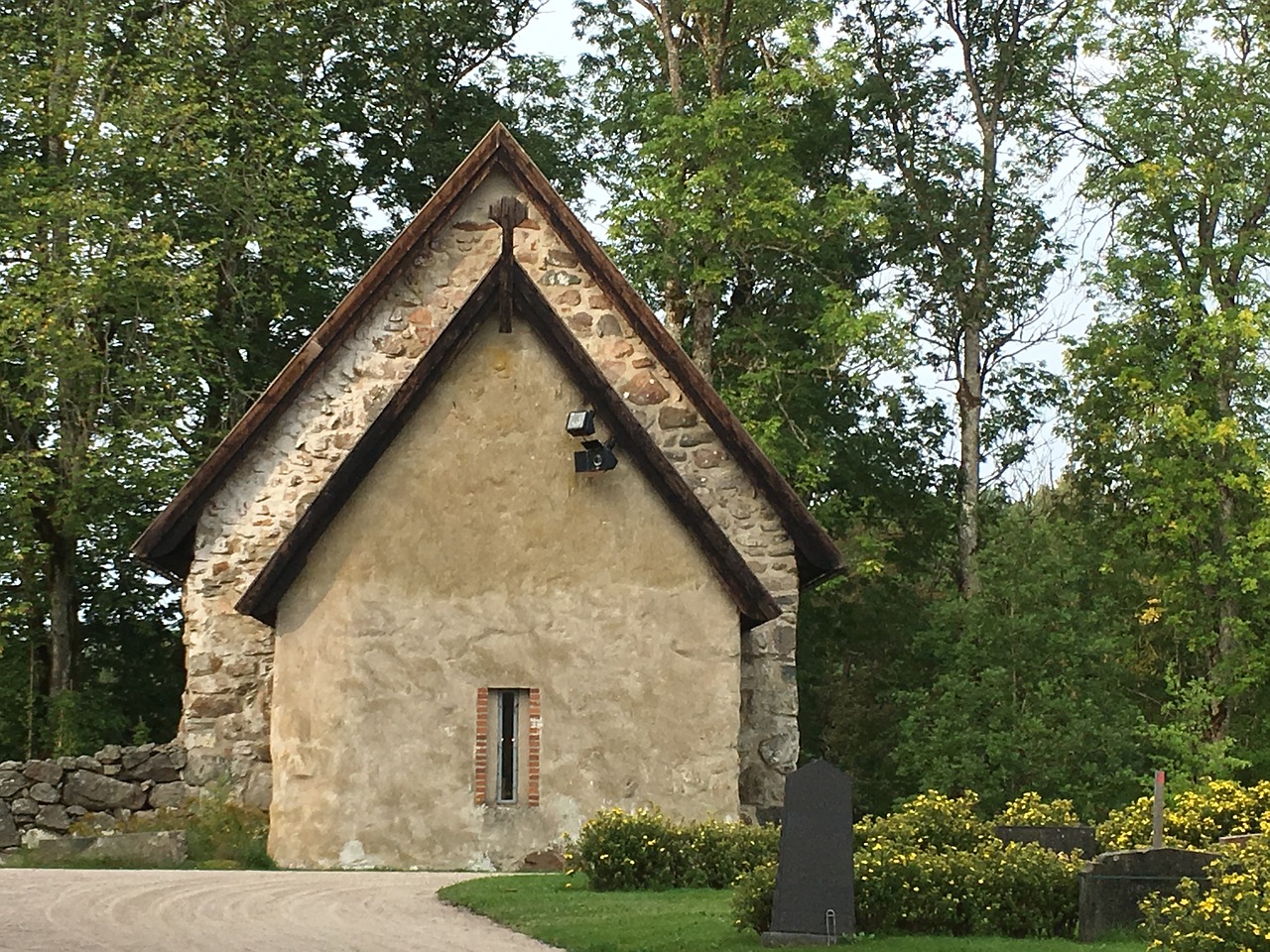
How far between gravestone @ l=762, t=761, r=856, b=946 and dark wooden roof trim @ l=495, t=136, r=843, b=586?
8911 millimetres

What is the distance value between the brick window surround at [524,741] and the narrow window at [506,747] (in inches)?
2.1

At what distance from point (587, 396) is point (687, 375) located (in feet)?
6.11

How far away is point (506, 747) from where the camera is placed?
19.7 metres

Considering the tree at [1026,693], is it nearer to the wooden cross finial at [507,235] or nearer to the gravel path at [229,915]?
the wooden cross finial at [507,235]

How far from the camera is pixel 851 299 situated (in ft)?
107

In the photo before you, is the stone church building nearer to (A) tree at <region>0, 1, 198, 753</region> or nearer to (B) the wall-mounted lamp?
(B) the wall-mounted lamp

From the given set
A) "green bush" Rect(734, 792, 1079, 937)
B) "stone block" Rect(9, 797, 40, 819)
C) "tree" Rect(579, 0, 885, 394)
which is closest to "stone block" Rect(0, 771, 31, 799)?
"stone block" Rect(9, 797, 40, 819)

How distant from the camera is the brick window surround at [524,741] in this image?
1953 centimetres

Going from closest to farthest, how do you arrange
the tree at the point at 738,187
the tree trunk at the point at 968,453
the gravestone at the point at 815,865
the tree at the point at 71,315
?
the gravestone at the point at 815,865 < the tree at the point at 71,315 < the tree at the point at 738,187 < the tree trunk at the point at 968,453

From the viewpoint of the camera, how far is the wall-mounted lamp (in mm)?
19609

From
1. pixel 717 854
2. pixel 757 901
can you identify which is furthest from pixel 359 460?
pixel 757 901

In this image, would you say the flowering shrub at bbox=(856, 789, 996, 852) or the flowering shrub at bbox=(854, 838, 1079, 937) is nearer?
the flowering shrub at bbox=(854, 838, 1079, 937)

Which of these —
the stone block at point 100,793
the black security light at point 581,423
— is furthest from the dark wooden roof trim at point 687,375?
the stone block at point 100,793

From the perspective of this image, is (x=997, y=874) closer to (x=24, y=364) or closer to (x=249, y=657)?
(x=249, y=657)
